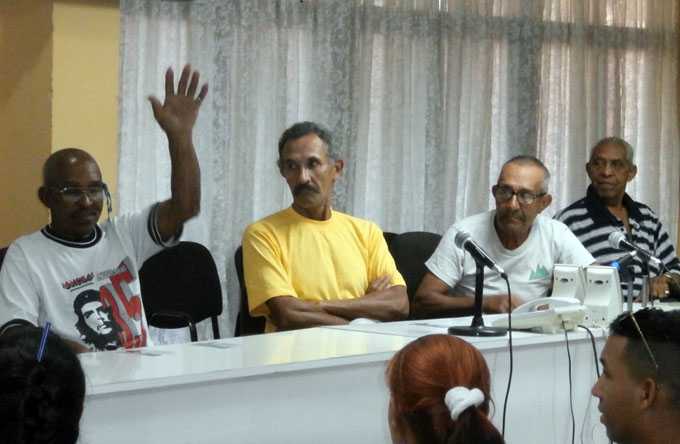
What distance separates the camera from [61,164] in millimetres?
3062

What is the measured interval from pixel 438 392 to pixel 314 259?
6.74ft

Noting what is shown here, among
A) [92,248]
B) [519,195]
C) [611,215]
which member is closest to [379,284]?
[519,195]

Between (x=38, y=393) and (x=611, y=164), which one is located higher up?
(x=611, y=164)

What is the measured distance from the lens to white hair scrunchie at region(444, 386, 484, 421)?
1723 mm

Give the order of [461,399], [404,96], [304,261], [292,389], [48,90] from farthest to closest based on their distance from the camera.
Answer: [404,96]
[48,90]
[304,261]
[292,389]
[461,399]

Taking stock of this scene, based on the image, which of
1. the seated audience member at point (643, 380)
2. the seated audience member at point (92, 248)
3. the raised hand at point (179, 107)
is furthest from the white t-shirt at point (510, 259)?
the seated audience member at point (643, 380)

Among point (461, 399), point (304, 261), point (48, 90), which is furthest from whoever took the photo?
point (48, 90)

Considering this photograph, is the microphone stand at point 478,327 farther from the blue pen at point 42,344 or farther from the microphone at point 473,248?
the blue pen at point 42,344

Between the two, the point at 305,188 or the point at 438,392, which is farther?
the point at 305,188

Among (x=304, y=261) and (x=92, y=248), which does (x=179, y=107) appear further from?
(x=304, y=261)

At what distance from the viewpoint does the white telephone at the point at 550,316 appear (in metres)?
3.21

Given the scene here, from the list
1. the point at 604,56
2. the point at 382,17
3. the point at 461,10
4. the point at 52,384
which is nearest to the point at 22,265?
the point at 52,384

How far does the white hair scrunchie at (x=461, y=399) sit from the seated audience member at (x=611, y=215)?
116 inches

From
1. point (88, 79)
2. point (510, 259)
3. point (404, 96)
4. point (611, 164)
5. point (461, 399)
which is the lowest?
point (461, 399)
